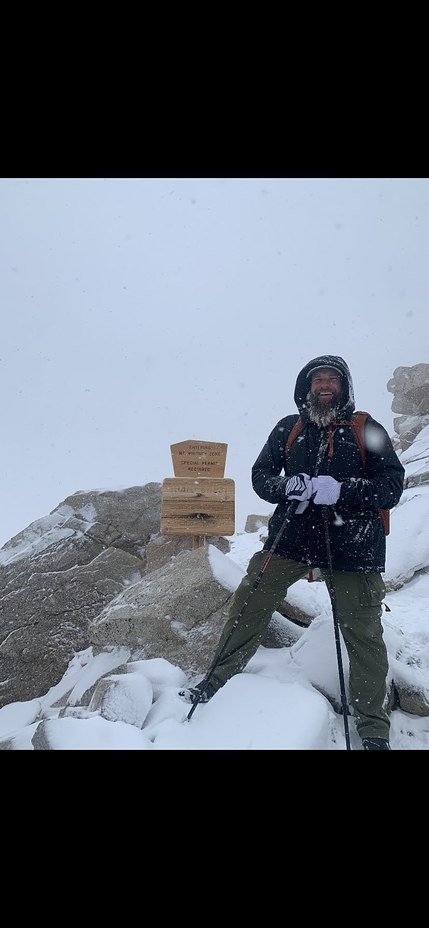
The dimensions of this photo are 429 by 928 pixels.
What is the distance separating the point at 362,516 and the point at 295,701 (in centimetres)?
153

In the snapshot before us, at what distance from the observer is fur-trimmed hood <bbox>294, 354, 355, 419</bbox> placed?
4.32 m

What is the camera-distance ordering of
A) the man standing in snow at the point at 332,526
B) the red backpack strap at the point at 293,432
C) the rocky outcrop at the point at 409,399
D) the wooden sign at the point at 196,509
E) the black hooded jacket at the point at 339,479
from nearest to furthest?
1. the man standing in snow at the point at 332,526
2. the black hooded jacket at the point at 339,479
3. the red backpack strap at the point at 293,432
4. the wooden sign at the point at 196,509
5. the rocky outcrop at the point at 409,399

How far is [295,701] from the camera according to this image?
3.92 metres

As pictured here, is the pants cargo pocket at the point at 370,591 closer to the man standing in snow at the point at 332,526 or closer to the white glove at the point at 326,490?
the man standing in snow at the point at 332,526

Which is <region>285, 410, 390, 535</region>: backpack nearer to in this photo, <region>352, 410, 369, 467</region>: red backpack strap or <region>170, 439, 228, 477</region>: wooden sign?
<region>352, 410, 369, 467</region>: red backpack strap

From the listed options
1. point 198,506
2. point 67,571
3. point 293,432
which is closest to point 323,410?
point 293,432

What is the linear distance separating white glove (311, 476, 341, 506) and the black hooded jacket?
5 cm

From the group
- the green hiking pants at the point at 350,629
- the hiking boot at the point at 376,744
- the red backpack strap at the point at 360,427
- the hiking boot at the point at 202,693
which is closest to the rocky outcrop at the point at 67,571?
the hiking boot at the point at 202,693

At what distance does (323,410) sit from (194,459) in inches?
153

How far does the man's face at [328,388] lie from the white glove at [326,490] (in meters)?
0.72

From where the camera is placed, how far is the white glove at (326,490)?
3.94 meters

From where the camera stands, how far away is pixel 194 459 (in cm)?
797

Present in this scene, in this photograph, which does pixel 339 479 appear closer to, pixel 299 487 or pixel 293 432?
pixel 299 487

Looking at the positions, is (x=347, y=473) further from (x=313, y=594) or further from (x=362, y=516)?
(x=313, y=594)
